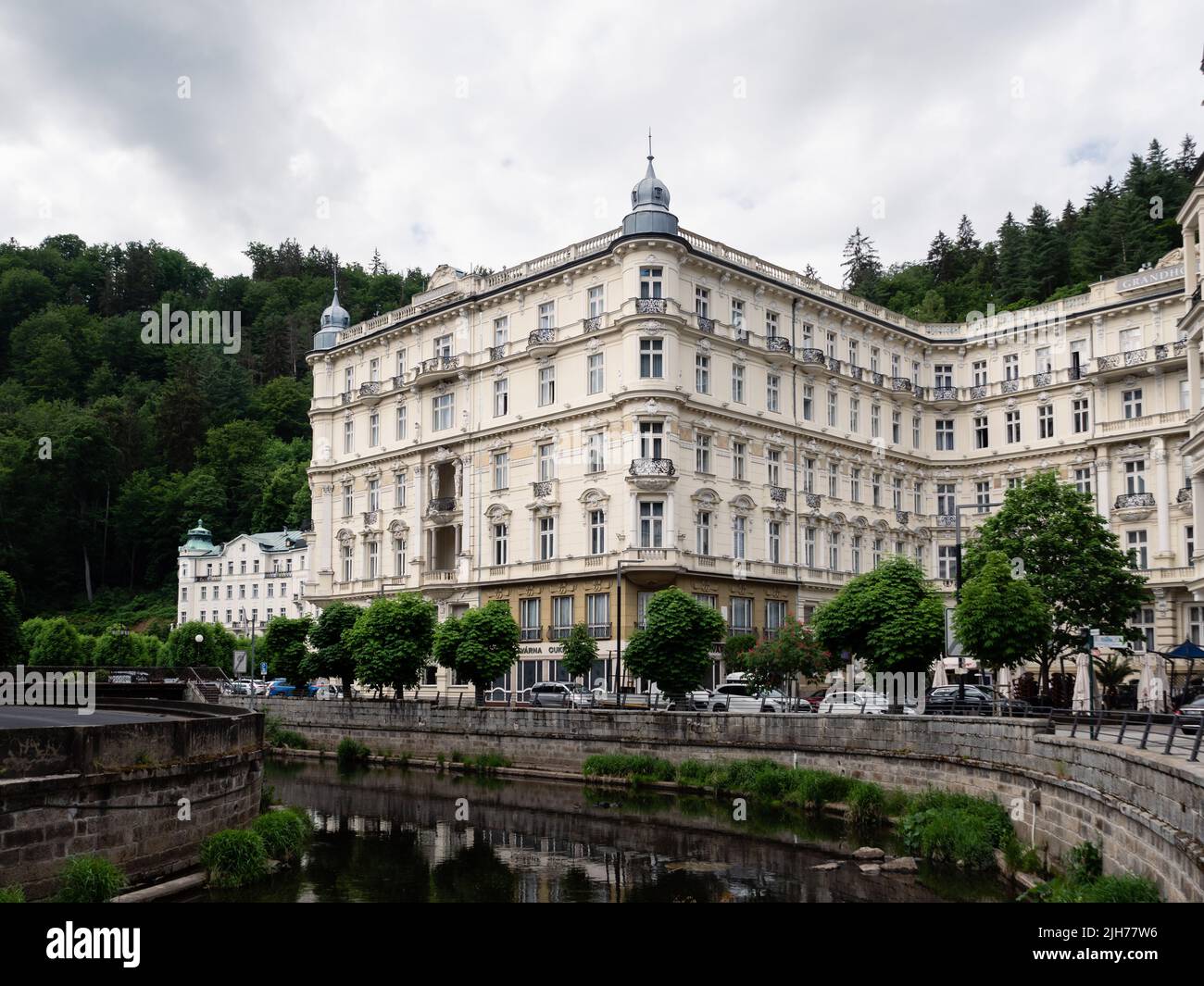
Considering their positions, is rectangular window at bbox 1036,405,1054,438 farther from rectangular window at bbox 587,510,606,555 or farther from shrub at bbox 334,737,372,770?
shrub at bbox 334,737,372,770

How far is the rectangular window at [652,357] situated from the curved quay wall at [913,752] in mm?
17534

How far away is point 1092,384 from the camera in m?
66.2

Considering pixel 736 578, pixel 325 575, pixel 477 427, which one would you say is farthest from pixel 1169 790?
pixel 325 575

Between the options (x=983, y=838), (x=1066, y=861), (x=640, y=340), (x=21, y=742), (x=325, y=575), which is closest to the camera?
(x=21, y=742)

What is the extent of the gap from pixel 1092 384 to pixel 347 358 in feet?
150

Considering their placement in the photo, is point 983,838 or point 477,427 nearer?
point 983,838

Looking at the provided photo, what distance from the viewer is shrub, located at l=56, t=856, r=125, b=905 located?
2050cm

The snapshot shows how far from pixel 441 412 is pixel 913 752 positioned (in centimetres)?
4034

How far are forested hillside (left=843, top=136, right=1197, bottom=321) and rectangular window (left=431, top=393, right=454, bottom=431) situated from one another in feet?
157

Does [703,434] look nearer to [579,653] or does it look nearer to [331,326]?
[579,653]

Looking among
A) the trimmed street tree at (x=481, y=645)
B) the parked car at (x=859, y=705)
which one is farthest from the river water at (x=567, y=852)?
the trimmed street tree at (x=481, y=645)

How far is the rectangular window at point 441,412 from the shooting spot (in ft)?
226

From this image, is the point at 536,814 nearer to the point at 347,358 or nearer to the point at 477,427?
the point at 477,427

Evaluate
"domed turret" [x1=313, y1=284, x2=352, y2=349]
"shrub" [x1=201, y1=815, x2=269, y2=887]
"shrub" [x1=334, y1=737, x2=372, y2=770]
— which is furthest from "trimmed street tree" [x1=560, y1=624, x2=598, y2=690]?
"domed turret" [x1=313, y1=284, x2=352, y2=349]
